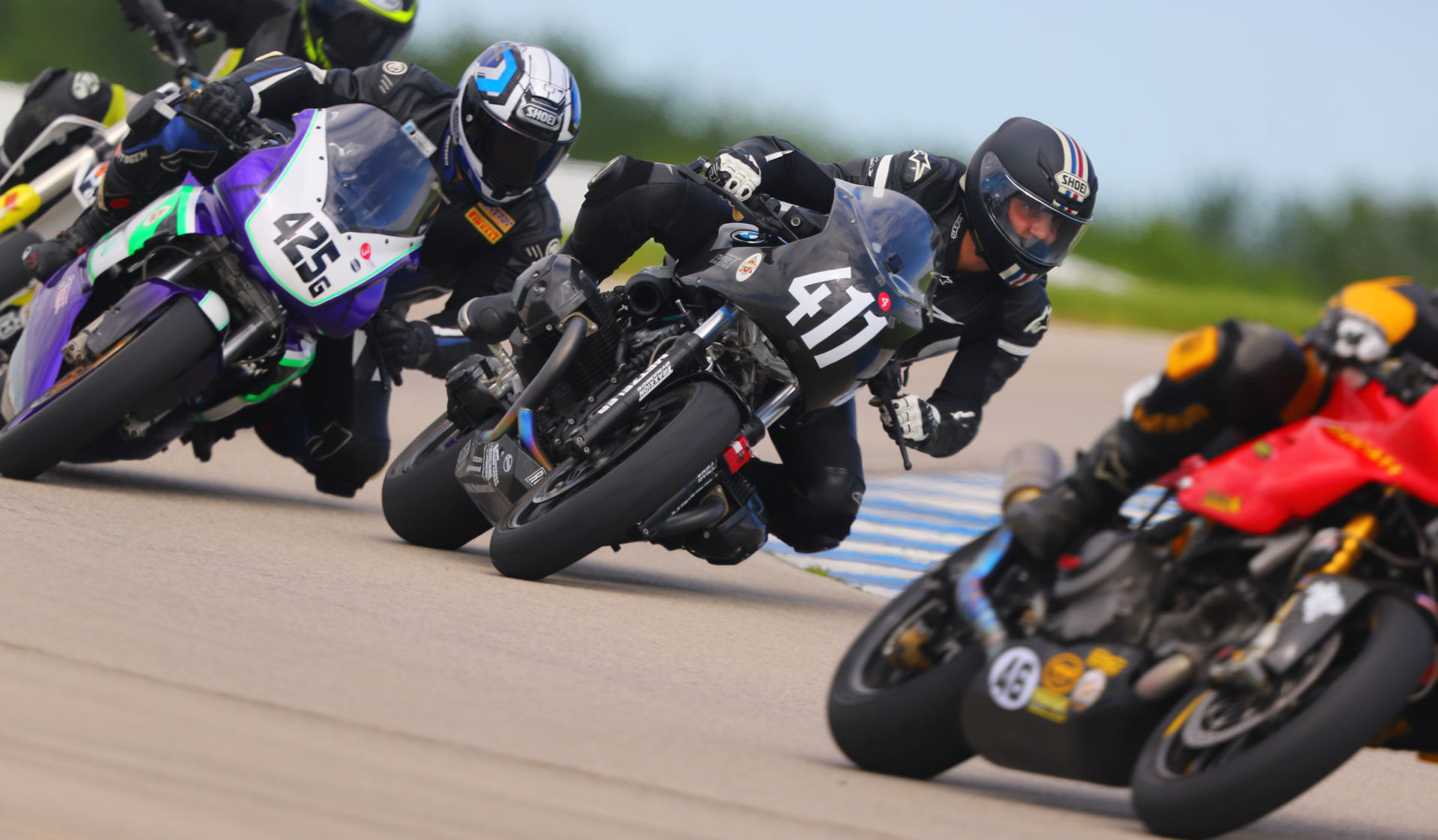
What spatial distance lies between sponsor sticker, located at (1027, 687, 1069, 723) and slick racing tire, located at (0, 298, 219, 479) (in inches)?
128

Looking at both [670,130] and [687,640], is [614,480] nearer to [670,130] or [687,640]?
[687,640]

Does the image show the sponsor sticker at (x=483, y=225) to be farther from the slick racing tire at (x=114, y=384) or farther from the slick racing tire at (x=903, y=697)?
the slick racing tire at (x=903, y=697)

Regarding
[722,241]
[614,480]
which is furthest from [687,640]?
[722,241]

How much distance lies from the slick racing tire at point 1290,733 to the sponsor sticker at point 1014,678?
0.28 m

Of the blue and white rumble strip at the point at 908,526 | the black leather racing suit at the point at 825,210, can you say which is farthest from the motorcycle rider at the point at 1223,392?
the blue and white rumble strip at the point at 908,526

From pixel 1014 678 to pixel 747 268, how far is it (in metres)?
2.31

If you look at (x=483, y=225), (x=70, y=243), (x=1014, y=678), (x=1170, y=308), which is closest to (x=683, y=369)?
(x=483, y=225)

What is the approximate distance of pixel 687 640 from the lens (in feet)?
17.2

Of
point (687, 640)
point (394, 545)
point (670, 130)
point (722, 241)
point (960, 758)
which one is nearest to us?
point (960, 758)

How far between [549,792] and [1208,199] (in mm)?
29053

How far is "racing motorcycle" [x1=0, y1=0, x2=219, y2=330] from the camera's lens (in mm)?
7191

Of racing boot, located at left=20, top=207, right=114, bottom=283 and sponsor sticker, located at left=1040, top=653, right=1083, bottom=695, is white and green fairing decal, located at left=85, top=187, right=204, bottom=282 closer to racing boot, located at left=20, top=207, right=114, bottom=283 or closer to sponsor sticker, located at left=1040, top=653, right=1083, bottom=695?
racing boot, located at left=20, top=207, right=114, bottom=283

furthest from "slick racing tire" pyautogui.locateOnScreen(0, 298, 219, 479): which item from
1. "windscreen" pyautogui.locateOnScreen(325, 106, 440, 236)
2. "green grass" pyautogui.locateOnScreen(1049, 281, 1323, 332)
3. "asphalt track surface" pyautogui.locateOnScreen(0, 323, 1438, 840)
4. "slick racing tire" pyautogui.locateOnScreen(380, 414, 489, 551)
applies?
"green grass" pyautogui.locateOnScreen(1049, 281, 1323, 332)

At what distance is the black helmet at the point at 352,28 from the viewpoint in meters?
8.25
